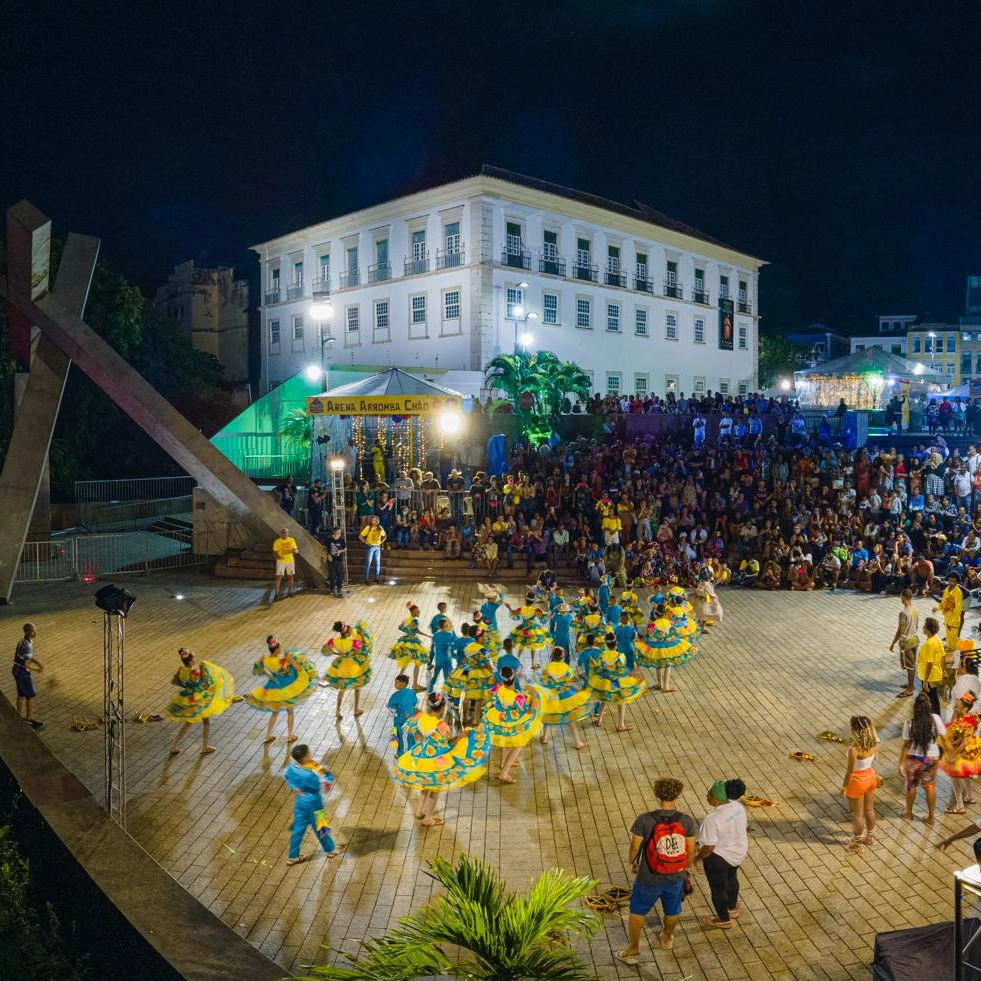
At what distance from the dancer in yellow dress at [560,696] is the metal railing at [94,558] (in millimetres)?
15558

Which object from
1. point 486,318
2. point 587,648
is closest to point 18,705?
point 587,648

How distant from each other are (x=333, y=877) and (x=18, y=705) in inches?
254

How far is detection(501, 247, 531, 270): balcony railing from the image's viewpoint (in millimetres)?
41094

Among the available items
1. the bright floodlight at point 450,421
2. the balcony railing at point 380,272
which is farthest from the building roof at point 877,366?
the balcony railing at point 380,272

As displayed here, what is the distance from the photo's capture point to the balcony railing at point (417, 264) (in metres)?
42.7

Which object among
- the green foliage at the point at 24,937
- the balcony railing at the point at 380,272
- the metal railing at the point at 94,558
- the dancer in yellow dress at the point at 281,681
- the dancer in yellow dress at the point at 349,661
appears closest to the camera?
the green foliage at the point at 24,937

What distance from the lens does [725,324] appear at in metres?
53.8

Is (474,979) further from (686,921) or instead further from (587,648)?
(587,648)

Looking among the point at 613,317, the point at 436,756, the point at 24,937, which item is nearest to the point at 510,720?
the point at 436,756

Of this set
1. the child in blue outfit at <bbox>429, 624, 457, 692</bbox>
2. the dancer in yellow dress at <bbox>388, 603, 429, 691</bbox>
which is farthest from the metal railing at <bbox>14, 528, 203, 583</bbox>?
the child in blue outfit at <bbox>429, 624, 457, 692</bbox>

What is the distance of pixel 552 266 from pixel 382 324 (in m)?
9.25

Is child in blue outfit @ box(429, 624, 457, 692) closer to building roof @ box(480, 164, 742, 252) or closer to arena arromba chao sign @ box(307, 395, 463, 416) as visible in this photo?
arena arromba chao sign @ box(307, 395, 463, 416)

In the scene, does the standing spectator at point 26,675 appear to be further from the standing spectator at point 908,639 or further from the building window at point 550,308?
the building window at point 550,308

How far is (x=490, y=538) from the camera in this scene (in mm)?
21750
